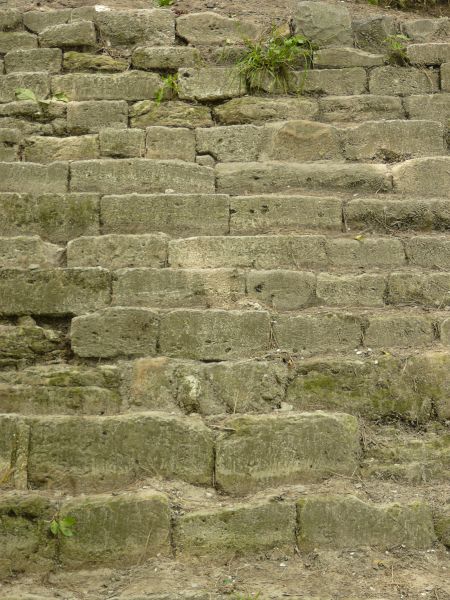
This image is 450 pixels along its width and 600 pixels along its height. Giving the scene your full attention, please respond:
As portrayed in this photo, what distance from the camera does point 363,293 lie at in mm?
4113

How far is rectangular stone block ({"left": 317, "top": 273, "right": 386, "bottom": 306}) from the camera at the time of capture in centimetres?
409

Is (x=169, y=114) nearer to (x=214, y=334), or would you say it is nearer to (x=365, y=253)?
(x=365, y=253)

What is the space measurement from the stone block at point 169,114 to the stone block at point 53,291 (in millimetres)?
1564

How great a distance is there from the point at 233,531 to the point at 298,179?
2273 millimetres

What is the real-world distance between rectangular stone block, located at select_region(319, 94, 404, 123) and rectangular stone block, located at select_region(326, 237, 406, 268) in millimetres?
1254

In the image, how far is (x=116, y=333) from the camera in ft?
12.6

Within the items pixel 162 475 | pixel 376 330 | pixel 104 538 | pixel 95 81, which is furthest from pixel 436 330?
pixel 95 81

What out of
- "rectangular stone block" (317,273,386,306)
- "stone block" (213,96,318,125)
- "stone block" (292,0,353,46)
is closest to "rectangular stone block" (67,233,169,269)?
"rectangular stone block" (317,273,386,306)

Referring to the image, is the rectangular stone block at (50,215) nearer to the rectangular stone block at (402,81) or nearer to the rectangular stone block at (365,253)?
the rectangular stone block at (365,253)

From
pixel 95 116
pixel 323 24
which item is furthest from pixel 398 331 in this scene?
pixel 323 24

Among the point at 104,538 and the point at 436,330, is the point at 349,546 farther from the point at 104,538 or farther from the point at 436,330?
the point at 436,330

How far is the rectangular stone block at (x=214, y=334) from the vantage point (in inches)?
150

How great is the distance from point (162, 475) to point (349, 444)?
773mm

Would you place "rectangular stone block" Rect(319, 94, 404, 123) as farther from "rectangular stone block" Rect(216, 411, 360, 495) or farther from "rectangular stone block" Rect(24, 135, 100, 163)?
"rectangular stone block" Rect(216, 411, 360, 495)
